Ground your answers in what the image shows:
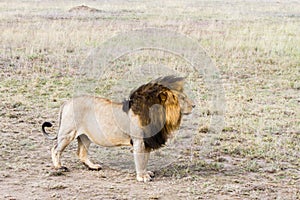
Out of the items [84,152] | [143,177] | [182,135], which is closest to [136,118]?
[143,177]

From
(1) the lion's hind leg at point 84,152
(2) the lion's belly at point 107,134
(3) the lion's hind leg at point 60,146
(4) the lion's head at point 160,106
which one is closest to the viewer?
(4) the lion's head at point 160,106

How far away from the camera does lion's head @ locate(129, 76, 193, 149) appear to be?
17.6 ft

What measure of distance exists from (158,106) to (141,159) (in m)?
0.58

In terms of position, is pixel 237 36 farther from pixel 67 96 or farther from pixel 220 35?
pixel 67 96

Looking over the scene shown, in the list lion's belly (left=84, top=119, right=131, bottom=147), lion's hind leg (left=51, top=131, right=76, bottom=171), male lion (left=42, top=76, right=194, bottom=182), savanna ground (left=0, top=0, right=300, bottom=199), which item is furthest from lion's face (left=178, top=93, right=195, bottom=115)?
lion's hind leg (left=51, top=131, right=76, bottom=171)

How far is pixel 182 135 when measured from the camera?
7.48 m

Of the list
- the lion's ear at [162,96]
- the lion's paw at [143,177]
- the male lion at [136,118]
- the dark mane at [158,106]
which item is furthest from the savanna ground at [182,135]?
the lion's ear at [162,96]

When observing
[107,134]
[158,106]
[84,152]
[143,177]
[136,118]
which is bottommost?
[143,177]

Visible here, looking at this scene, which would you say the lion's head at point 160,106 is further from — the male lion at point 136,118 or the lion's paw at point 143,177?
the lion's paw at point 143,177

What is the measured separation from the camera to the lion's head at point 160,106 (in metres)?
5.36

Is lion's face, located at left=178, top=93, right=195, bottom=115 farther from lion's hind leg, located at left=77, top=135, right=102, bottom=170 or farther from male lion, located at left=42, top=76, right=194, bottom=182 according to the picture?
lion's hind leg, located at left=77, top=135, right=102, bottom=170

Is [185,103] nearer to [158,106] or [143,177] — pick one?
[158,106]

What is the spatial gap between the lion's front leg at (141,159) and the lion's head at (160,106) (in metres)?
0.09

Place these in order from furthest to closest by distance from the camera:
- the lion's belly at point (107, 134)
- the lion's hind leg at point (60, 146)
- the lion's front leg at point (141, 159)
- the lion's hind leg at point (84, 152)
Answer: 1. the lion's hind leg at point (84, 152)
2. the lion's hind leg at point (60, 146)
3. the lion's belly at point (107, 134)
4. the lion's front leg at point (141, 159)
